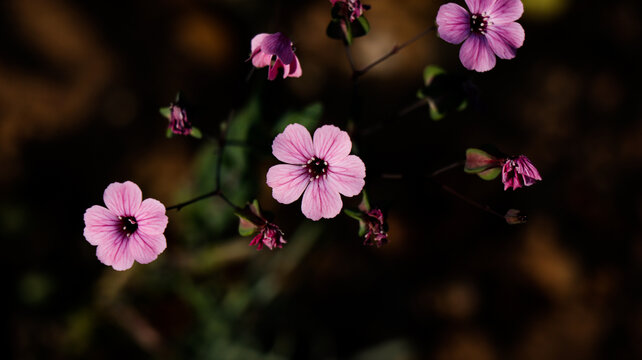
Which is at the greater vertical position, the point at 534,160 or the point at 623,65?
the point at 623,65

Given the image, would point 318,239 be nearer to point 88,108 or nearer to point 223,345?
point 223,345

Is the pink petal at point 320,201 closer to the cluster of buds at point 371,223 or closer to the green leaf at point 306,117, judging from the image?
the cluster of buds at point 371,223

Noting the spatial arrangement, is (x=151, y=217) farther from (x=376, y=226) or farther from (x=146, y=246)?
(x=376, y=226)

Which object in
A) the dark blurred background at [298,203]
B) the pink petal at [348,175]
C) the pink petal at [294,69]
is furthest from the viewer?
the dark blurred background at [298,203]

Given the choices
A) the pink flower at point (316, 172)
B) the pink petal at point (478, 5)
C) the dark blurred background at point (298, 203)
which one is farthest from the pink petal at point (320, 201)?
the pink petal at point (478, 5)

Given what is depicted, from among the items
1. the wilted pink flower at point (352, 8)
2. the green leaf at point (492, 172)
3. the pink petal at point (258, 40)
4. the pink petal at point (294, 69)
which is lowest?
the green leaf at point (492, 172)

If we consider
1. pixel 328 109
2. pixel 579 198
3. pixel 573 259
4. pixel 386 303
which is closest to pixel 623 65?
pixel 579 198

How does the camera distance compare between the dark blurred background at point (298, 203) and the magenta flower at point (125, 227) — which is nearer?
the magenta flower at point (125, 227)
